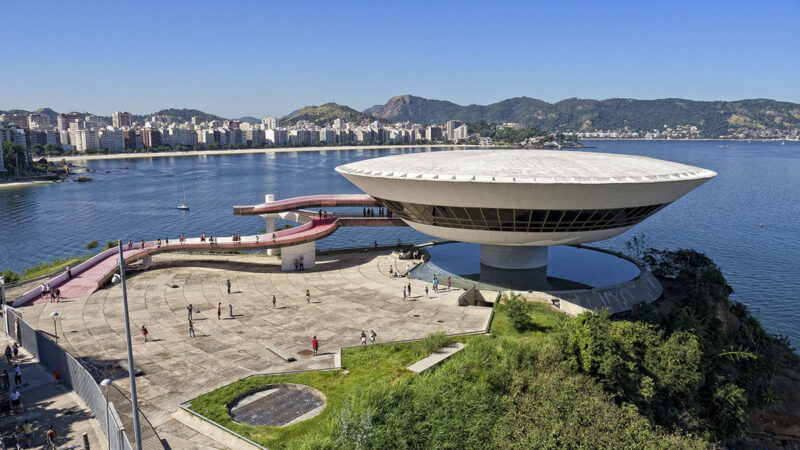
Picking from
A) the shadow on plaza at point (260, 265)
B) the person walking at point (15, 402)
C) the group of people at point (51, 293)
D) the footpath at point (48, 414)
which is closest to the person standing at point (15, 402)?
the person walking at point (15, 402)

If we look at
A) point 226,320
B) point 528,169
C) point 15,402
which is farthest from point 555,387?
point 15,402

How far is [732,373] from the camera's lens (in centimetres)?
3656

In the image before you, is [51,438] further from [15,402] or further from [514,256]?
[514,256]

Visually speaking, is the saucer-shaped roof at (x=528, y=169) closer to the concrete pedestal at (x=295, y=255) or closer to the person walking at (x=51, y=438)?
the concrete pedestal at (x=295, y=255)

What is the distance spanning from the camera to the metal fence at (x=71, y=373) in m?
19.1

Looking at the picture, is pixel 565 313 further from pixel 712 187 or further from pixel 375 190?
pixel 712 187

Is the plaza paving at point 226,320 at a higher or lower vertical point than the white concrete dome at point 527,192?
lower

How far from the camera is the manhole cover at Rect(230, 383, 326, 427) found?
72.0 feet

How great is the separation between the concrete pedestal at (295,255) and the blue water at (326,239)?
33.4 m

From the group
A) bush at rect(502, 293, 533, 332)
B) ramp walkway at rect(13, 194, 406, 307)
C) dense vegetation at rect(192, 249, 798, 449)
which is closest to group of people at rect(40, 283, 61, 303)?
ramp walkway at rect(13, 194, 406, 307)

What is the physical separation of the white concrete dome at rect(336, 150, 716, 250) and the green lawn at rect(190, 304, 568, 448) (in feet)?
25.4

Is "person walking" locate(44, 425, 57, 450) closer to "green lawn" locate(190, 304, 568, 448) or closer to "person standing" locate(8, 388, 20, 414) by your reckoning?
"person standing" locate(8, 388, 20, 414)

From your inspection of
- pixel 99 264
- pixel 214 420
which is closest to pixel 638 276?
pixel 214 420

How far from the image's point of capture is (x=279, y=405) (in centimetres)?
2309
